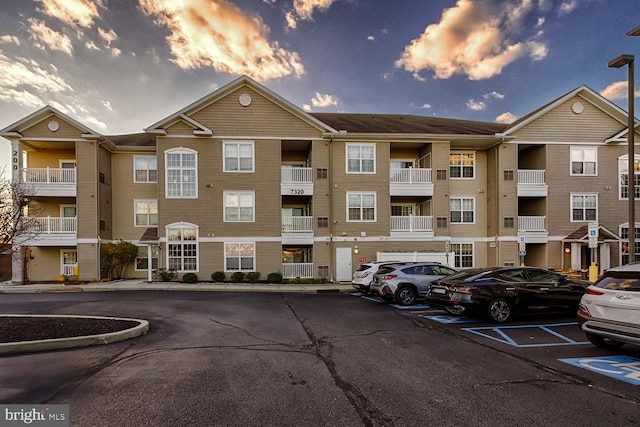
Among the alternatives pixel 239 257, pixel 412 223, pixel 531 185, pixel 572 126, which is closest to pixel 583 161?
pixel 572 126

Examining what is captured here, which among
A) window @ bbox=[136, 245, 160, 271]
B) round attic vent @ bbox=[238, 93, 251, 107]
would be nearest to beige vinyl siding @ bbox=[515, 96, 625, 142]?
round attic vent @ bbox=[238, 93, 251, 107]

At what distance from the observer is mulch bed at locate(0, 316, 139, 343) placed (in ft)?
22.3

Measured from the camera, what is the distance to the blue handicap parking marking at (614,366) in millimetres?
4980

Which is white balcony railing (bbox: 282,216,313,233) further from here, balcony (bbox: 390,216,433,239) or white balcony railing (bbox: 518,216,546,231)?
white balcony railing (bbox: 518,216,546,231)

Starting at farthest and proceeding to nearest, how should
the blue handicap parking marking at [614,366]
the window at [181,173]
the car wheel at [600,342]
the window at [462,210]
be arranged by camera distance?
1. the window at [462,210]
2. the window at [181,173]
3. the car wheel at [600,342]
4. the blue handicap parking marking at [614,366]

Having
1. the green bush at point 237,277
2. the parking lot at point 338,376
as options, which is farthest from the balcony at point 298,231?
the parking lot at point 338,376

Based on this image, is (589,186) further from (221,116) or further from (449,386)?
(221,116)

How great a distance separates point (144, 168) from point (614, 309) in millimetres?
22931

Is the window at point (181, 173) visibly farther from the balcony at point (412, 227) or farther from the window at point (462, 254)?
the window at point (462, 254)

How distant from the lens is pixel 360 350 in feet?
21.0

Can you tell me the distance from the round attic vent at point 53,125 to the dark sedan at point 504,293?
22.1m

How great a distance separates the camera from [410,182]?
64.8 feet

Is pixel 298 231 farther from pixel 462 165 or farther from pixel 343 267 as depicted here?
pixel 462 165

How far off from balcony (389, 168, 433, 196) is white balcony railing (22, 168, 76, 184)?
19.2 metres
